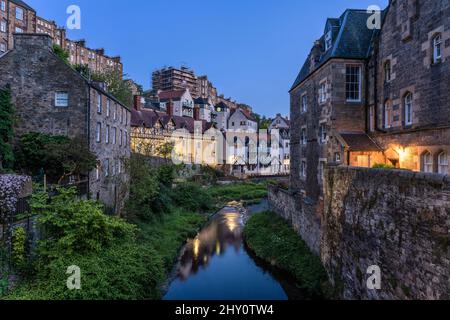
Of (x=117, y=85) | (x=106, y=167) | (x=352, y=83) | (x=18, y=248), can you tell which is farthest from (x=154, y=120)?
(x=18, y=248)

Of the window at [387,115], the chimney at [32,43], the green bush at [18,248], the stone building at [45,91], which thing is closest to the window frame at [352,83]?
the window at [387,115]

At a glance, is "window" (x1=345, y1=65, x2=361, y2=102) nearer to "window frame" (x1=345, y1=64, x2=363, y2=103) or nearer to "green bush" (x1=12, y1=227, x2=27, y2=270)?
"window frame" (x1=345, y1=64, x2=363, y2=103)

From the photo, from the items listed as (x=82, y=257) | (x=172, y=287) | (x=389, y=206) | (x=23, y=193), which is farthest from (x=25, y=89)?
(x=389, y=206)

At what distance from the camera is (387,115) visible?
17938 millimetres

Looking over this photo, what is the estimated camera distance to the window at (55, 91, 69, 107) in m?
21.6

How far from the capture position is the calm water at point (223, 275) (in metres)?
17.6

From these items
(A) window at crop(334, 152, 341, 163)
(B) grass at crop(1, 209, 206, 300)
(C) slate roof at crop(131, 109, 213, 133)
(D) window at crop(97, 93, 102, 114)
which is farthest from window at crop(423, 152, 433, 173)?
(C) slate roof at crop(131, 109, 213, 133)

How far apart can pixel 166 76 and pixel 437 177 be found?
112 m

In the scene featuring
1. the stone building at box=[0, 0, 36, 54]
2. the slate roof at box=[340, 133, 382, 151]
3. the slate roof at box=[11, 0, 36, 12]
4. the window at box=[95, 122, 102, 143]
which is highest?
the slate roof at box=[11, 0, 36, 12]

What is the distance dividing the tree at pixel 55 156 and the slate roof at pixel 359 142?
51.2 feet

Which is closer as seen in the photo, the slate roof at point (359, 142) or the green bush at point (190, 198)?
the slate roof at point (359, 142)

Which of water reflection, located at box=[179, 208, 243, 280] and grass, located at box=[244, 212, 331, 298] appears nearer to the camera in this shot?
grass, located at box=[244, 212, 331, 298]

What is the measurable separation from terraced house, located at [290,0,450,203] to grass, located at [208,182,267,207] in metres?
24.8

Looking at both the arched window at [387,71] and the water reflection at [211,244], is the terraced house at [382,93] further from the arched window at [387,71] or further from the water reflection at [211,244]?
the water reflection at [211,244]
